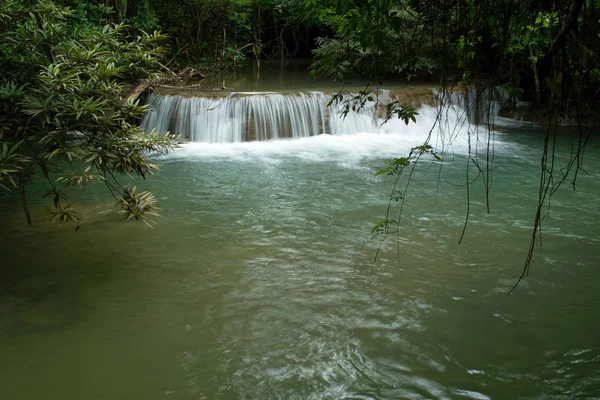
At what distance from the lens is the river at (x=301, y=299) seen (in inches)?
168

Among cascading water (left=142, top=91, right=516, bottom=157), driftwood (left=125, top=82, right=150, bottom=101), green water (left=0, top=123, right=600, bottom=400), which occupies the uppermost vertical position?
driftwood (left=125, top=82, right=150, bottom=101)

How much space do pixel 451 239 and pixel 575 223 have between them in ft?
6.21

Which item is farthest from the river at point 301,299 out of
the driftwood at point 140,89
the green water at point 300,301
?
the driftwood at point 140,89

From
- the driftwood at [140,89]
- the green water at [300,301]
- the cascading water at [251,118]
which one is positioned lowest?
the green water at [300,301]

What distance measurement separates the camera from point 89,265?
6.17m

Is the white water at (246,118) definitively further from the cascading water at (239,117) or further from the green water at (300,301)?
the green water at (300,301)

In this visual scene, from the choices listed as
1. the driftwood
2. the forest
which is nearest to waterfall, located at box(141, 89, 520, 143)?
the driftwood

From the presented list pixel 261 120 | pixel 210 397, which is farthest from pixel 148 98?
pixel 210 397

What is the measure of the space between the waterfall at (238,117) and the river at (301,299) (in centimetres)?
373

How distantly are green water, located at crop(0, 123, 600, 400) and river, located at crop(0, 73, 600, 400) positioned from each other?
0.7 inches

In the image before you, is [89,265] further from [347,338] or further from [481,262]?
[481,262]

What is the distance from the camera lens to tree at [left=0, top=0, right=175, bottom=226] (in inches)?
193

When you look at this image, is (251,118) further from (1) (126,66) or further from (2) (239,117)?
(1) (126,66)

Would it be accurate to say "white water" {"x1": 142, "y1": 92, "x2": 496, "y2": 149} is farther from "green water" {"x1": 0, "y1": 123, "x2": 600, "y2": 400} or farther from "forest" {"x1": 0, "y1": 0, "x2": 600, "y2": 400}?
"green water" {"x1": 0, "y1": 123, "x2": 600, "y2": 400}
